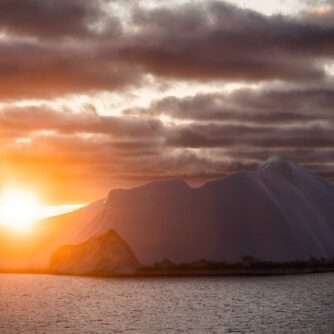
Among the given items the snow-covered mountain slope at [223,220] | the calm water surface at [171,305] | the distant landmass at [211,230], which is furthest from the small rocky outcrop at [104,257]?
the calm water surface at [171,305]

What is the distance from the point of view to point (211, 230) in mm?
125688

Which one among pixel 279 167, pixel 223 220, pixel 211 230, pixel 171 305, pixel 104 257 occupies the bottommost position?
pixel 171 305

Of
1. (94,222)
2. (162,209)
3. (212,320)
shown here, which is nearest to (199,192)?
(162,209)

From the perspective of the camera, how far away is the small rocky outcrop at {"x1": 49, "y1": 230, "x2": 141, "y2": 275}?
122 m

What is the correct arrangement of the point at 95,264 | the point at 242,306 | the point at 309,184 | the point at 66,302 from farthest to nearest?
the point at 309,184
the point at 95,264
the point at 66,302
the point at 242,306

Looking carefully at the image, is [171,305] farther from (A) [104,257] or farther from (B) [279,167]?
(B) [279,167]

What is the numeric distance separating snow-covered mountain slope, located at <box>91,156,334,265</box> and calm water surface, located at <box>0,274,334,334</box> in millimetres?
5668

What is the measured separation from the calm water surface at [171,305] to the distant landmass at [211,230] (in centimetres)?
445

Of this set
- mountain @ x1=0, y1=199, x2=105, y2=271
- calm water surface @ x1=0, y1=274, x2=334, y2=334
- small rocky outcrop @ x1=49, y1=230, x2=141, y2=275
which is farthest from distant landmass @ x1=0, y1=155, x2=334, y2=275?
calm water surface @ x1=0, y1=274, x2=334, y2=334

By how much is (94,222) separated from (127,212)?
9.28 meters

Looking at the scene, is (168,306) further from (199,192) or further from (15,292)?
(199,192)

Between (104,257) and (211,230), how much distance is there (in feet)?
56.2

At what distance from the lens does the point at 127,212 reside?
422 feet

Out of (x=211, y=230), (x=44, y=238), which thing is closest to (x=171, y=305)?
(x=211, y=230)
